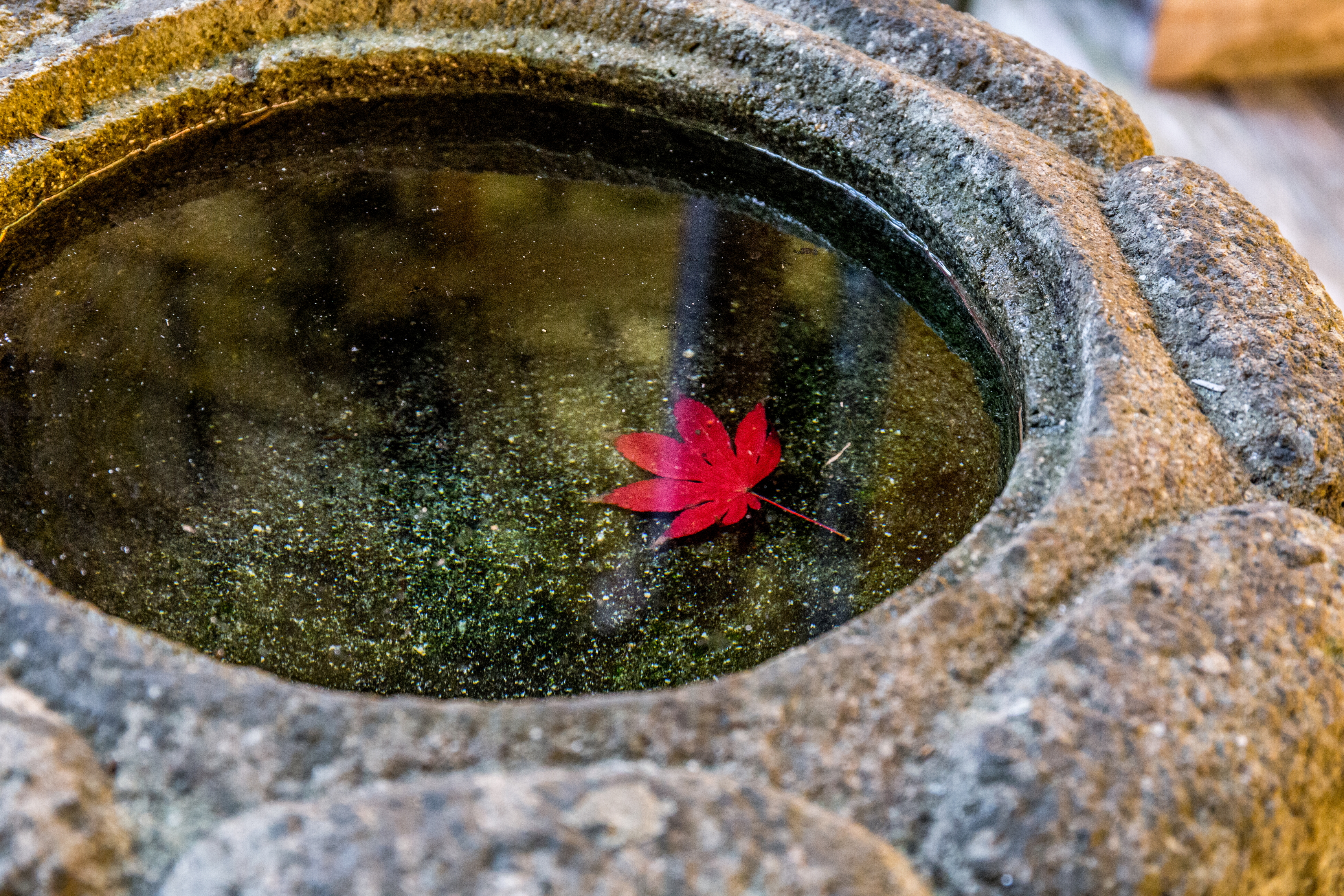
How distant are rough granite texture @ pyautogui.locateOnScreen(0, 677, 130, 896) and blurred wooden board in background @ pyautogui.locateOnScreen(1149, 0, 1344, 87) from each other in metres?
3.51

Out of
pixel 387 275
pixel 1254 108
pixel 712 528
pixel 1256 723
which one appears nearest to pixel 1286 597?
pixel 1256 723

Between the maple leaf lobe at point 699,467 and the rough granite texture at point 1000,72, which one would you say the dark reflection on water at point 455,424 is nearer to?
the maple leaf lobe at point 699,467

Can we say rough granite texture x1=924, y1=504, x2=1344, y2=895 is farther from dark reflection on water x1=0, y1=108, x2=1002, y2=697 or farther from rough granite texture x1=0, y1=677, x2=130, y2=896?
rough granite texture x1=0, y1=677, x2=130, y2=896

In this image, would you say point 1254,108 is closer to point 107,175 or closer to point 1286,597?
point 1286,597

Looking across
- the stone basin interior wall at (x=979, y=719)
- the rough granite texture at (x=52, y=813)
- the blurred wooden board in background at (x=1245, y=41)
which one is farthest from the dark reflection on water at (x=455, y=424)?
the blurred wooden board in background at (x=1245, y=41)

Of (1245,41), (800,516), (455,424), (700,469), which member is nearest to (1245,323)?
(800,516)

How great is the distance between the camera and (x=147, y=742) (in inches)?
33.3

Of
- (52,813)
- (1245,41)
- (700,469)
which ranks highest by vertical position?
(1245,41)

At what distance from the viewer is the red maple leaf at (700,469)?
54.6 inches

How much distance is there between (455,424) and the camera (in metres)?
1.50

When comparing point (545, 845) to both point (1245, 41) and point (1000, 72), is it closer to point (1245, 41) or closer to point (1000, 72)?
point (1000, 72)

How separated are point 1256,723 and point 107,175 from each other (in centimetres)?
198

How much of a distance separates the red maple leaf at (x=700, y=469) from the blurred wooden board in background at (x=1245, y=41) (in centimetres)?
262

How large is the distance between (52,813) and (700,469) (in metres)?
0.86
